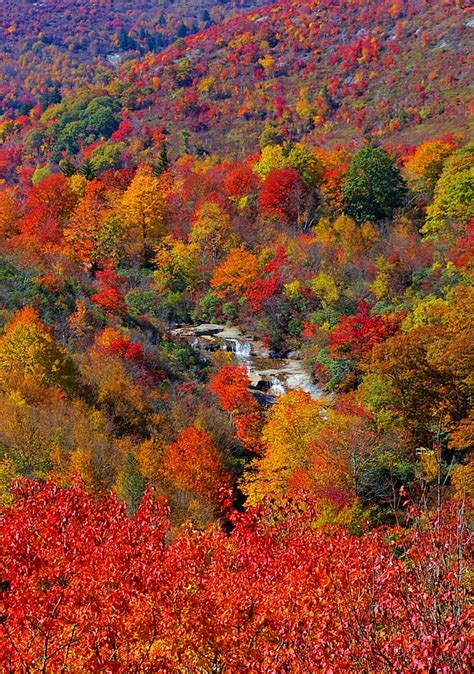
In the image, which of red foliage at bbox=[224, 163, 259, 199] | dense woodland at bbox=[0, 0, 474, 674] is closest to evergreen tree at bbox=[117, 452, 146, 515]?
dense woodland at bbox=[0, 0, 474, 674]

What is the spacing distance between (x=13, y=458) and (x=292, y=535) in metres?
18.3

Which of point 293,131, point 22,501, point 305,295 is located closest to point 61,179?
point 305,295

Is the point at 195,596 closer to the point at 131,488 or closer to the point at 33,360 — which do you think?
the point at 131,488

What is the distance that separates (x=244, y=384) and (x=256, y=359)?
1022 cm

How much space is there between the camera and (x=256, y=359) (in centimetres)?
5591

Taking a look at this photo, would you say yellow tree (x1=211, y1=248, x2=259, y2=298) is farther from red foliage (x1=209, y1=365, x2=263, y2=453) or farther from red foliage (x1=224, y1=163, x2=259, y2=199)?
red foliage (x1=209, y1=365, x2=263, y2=453)

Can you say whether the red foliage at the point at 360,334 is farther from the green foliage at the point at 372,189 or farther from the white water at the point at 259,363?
the green foliage at the point at 372,189

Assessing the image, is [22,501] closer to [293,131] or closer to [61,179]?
[61,179]

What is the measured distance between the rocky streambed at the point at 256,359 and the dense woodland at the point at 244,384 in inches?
30.0

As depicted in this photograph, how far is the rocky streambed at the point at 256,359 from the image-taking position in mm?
50034

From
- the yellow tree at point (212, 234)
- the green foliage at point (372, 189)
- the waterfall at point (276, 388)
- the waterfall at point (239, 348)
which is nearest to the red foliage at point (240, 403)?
the waterfall at point (276, 388)

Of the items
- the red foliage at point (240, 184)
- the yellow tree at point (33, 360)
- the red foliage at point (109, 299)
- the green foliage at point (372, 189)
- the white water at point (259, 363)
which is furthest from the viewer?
the red foliage at point (240, 184)

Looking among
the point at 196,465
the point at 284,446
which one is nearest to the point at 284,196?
the point at 284,446

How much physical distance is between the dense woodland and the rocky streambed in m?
0.76
